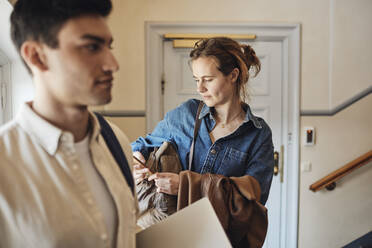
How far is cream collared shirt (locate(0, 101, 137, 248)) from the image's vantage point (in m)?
0.60

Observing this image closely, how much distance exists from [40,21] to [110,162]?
1.19 feet

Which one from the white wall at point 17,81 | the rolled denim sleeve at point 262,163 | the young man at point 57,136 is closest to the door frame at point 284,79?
the white wall at point 17,81

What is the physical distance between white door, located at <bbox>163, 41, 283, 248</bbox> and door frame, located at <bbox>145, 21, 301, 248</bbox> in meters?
0.05

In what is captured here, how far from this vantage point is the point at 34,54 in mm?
669

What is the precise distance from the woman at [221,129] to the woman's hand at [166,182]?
0.06 m

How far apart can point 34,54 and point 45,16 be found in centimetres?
8

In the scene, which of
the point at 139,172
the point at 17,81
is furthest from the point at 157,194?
the point at 17,81

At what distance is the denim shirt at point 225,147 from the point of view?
139cm

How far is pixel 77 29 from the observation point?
661 mm

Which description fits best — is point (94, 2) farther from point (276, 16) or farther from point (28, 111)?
point (276, 16)

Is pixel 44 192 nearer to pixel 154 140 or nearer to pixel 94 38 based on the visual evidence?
pixel 94 38

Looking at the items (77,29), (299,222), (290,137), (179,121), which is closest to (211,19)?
(290,137)

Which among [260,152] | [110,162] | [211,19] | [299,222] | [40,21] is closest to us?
[40,21]

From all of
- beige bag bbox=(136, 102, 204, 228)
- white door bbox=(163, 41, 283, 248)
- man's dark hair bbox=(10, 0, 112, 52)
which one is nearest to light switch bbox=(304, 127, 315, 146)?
white door bbox=(163, 41, 283, 248)
